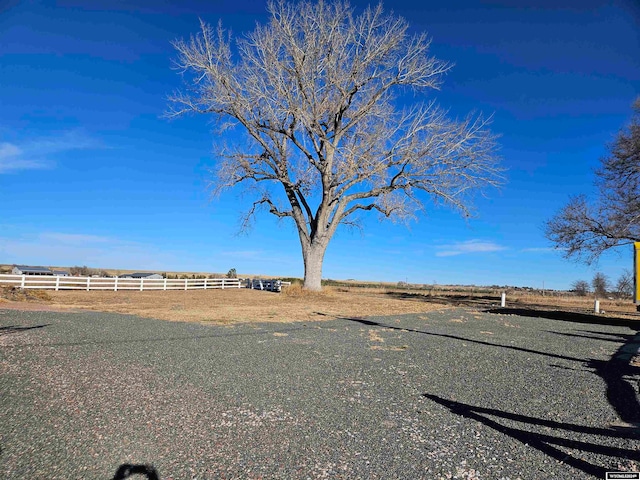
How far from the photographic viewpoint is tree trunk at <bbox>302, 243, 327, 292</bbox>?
80.4 ft

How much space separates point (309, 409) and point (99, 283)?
103ft

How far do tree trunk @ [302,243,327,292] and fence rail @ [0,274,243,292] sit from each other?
16.5m

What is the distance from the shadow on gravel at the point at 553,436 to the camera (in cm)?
357

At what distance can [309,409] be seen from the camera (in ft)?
15.8

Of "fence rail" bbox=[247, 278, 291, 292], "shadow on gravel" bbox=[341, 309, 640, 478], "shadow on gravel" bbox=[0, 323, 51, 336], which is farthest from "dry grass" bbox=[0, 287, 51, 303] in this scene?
"shadow on gravel" bbox=[341, 309, 640, 478]

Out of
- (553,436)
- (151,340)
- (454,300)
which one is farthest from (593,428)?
(454,300)

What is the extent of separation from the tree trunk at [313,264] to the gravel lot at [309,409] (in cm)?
1492

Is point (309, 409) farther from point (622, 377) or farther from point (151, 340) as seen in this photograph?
point (151, 340)

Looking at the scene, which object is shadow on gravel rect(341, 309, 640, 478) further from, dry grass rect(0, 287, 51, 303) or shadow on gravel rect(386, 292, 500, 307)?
dry grass rect(0, 287, 51, 303)

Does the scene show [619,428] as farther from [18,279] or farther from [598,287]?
[598,287]

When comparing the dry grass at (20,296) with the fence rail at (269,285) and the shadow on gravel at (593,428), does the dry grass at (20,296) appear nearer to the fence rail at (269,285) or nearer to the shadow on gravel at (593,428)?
the fence rail at (269,285)

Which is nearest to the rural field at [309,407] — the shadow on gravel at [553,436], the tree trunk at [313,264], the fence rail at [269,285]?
the shadow on gravel at [553,436]

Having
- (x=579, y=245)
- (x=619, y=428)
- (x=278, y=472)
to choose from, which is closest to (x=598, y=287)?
(x=579, y=245)

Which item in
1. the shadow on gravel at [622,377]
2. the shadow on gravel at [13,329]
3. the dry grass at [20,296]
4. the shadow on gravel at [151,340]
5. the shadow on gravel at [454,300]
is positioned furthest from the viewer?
the shadow on gravel at [454,300]
